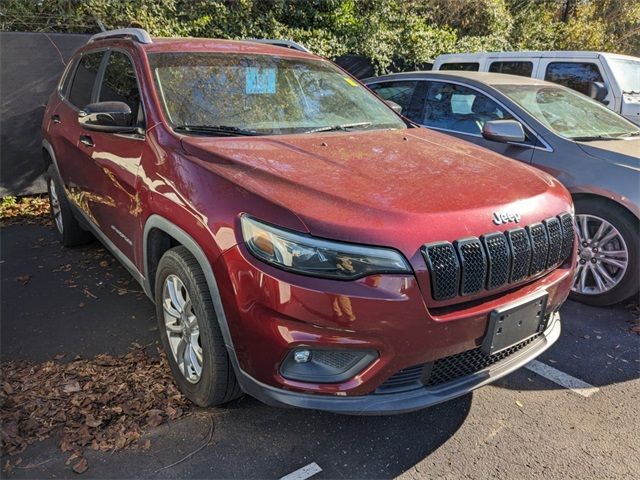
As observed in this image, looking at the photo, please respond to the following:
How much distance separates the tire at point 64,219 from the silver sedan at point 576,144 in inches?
138

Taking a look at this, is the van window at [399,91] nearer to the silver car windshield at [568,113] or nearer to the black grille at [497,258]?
the silver car windshield at [568,113]

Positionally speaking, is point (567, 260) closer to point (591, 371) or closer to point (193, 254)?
point (591, 371)

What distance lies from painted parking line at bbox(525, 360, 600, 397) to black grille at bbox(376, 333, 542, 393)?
851 millimetres

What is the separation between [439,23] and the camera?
1244 cm

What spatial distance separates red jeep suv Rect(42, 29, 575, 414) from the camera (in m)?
1.96

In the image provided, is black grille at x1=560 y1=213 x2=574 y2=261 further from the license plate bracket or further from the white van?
the white van

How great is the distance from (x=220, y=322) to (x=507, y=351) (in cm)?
136

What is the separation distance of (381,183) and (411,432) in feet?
4.11

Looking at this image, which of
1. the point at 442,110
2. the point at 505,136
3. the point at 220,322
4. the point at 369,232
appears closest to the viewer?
the point at 369,232

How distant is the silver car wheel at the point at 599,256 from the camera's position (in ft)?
12.3

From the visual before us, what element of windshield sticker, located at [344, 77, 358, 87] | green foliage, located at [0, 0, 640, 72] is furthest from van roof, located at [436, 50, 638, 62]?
windshield sticker, located at [344, 77, 358, 87]

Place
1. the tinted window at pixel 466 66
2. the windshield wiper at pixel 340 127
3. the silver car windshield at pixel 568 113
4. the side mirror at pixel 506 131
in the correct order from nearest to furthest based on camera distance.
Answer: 1. the windshield wiper at pixel 340 127
2. the side mirror at pixel 506 131
3. the silver car windshield at pixel 568 113
4. the tinted window at pixel 466 66

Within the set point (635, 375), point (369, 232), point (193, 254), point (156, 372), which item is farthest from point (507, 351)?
point (156, 372)

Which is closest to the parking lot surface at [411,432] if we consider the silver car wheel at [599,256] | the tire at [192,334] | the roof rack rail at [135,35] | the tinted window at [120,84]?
the tire at [192,334]
